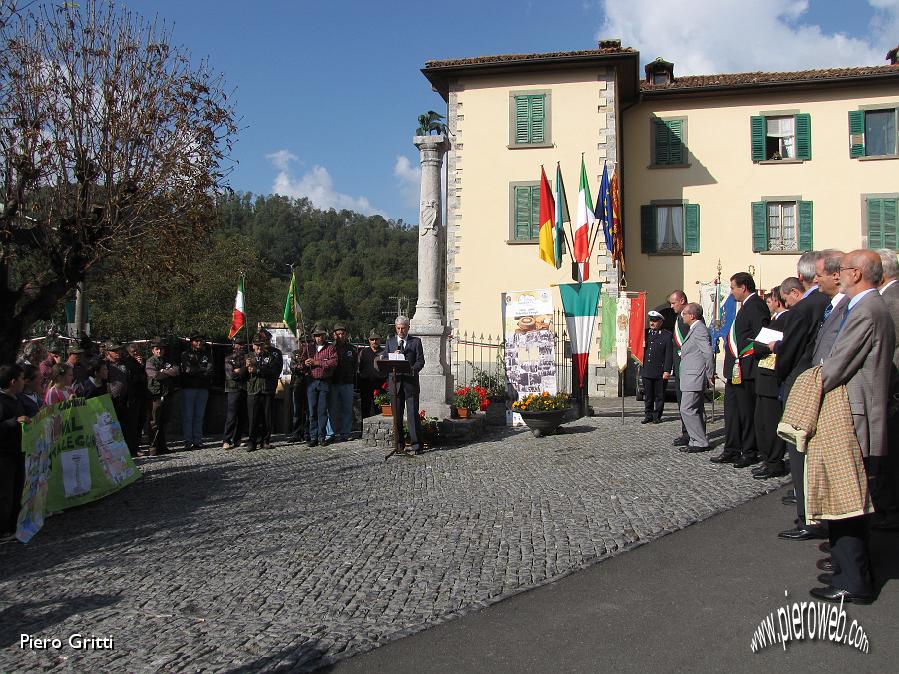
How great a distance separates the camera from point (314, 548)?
5992mm

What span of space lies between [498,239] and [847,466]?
803 inches

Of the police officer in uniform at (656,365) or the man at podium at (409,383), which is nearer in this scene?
the man at podium at (409,383)

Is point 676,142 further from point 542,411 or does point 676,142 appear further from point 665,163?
point 542,411

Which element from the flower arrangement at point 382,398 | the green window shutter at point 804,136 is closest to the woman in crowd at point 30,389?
the flower arrangement at point 382,398

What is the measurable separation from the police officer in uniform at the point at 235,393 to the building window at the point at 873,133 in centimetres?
2090

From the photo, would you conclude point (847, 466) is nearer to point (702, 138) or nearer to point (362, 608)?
point (362, 608)

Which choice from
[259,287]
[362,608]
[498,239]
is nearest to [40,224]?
[362,608]

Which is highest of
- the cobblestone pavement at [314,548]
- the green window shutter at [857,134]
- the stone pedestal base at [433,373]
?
the green window shutter at [857,134]

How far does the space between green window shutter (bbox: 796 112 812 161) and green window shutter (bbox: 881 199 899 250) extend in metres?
2.70

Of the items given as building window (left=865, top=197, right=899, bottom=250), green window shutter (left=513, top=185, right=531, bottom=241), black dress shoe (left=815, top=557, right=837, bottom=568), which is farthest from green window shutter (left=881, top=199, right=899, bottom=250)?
black dress shoe (left=815, top=557, right=837, bottom=568)

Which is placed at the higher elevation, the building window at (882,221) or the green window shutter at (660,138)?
the green window shutter at (660,138)

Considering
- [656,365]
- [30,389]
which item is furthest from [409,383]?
[30,389]

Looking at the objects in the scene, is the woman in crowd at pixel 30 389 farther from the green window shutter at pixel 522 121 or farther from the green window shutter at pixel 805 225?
the green window shutter at pixel 805 225

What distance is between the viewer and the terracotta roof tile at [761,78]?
2459 cm
